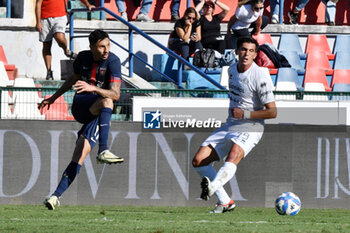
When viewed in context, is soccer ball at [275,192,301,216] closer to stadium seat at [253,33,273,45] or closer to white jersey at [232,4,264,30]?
white jersey at [232,4,264,30]

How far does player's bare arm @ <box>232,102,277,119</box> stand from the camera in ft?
32.3

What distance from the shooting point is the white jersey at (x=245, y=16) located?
17016 mm

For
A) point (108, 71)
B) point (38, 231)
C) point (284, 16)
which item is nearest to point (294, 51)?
point (284, 16)

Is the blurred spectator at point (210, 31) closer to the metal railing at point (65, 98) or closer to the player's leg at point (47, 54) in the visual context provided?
the player's leg at point (47, 54)

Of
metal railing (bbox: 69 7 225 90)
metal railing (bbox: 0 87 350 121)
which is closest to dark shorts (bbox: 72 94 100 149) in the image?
metal railing (bbox: 0 87 350 121)

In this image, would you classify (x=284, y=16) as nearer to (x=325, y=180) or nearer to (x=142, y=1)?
(x=142, y=1)

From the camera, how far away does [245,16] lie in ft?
56.0

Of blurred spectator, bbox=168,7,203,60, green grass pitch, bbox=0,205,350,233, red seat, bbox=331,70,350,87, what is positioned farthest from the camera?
red seat, bbox=331,70,350,87

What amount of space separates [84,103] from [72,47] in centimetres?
649

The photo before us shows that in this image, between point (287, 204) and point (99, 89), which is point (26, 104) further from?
point (287, 204)

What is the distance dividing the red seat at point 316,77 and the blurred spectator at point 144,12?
3606mm

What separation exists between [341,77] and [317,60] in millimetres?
902

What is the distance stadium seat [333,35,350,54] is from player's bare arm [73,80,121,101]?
398 inches

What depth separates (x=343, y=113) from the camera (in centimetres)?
1342
